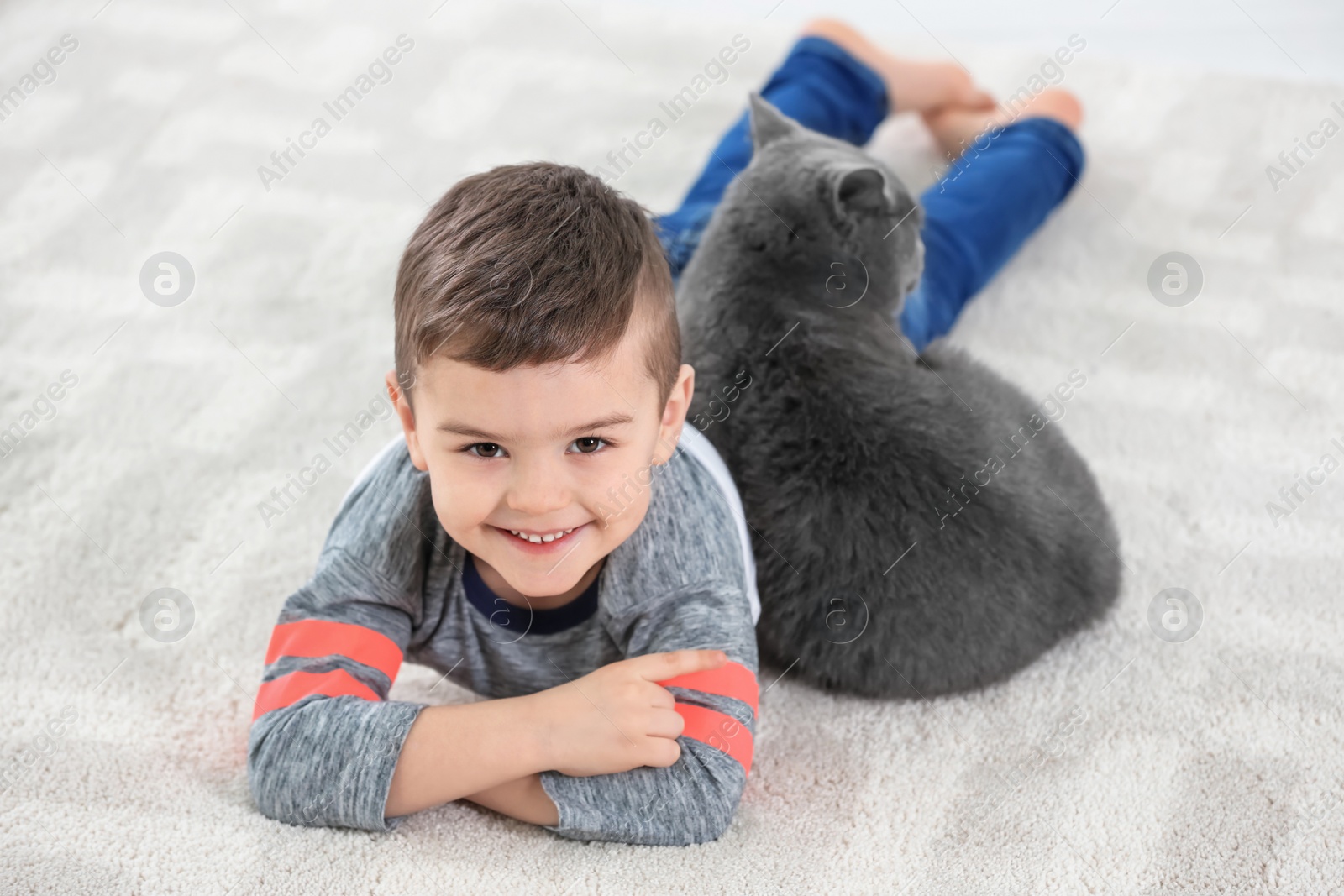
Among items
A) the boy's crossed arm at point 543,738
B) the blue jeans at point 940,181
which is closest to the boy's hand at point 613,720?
the boy's crossed arm at point 543,738

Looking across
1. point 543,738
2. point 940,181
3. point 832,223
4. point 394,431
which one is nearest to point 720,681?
point 543,738

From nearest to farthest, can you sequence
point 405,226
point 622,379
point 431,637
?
point 622,379
point 431,637
point 405,226

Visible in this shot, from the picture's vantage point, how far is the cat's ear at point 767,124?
1204mm

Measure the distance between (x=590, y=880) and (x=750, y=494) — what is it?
0.33 m

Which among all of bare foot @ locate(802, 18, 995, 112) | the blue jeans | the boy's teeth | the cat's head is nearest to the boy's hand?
the boy's teeth

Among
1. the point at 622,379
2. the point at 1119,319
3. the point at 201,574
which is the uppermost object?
the point at 622,379

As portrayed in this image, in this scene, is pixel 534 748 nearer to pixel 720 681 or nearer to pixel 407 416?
pixel 720 681

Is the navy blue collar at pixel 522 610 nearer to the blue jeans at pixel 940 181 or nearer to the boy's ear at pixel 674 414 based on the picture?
the boy's ear at pixel 674 414

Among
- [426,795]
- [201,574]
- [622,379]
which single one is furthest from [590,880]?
[201,574]

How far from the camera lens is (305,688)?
87 centimetres

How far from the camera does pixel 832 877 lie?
0.86m

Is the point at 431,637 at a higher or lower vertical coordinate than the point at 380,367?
higher

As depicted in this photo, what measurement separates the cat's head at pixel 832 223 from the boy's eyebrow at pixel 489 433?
1.12ft

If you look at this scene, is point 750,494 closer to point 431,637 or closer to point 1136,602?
point 431,637
